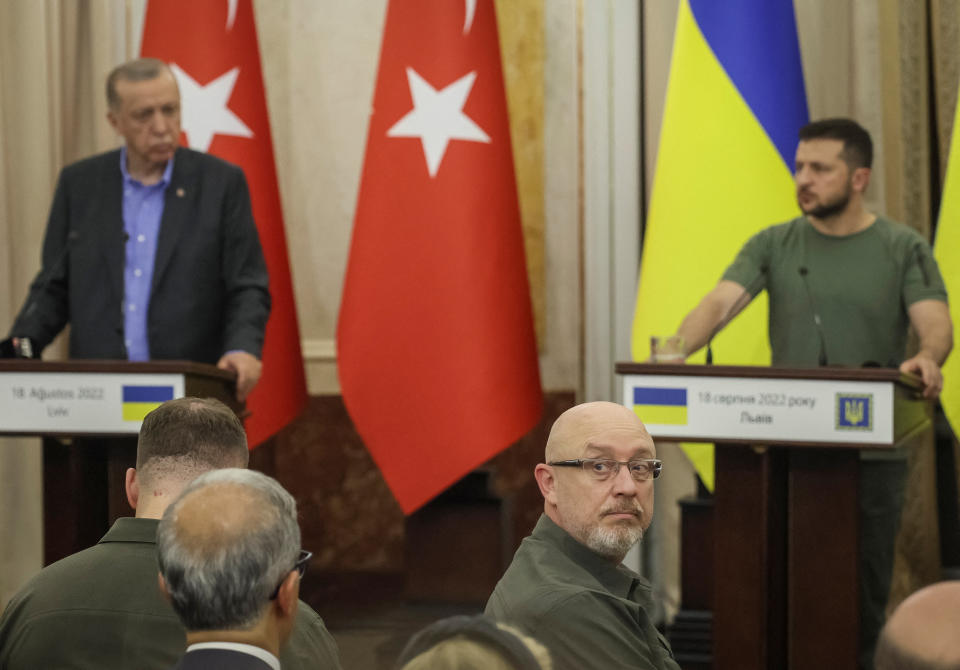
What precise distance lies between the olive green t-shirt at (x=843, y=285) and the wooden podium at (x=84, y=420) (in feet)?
6.21

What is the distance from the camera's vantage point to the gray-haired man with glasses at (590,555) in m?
2.16

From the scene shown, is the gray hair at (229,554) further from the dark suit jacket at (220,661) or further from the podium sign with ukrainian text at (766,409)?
the podium sign with ukrainian text at (766,409)

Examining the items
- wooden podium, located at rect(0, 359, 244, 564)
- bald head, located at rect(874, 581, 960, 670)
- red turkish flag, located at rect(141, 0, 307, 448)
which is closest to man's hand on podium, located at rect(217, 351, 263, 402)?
wooden podium, located at rect(0, 359, 244, 564)

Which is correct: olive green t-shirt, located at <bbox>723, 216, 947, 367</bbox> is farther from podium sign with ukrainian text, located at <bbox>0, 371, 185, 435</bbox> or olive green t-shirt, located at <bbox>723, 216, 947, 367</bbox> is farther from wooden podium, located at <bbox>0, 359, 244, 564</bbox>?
podium sign with ukrainian text, located at <bbox>0, 371, 185, 435</bbox>

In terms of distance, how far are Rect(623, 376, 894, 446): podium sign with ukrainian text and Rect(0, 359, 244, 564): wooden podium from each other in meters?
1.22

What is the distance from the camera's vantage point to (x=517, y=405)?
5160 millimetres

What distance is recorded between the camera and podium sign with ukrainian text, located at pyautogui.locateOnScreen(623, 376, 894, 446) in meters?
3.47

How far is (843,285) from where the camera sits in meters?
4.47

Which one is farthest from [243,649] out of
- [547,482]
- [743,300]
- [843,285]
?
[843,285]

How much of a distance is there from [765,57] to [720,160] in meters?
0.44

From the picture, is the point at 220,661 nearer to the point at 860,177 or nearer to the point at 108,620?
the point at 108,620

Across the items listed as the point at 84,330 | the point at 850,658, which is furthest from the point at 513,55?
the point at 850,658

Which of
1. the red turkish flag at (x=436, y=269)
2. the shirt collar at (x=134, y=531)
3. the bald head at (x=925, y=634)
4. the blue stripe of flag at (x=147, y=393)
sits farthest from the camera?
the red turkish flag at (x=436, y=269)

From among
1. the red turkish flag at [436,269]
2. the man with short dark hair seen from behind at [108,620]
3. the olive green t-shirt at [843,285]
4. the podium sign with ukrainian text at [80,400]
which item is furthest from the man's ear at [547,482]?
the red turkish flag at [436,269]
